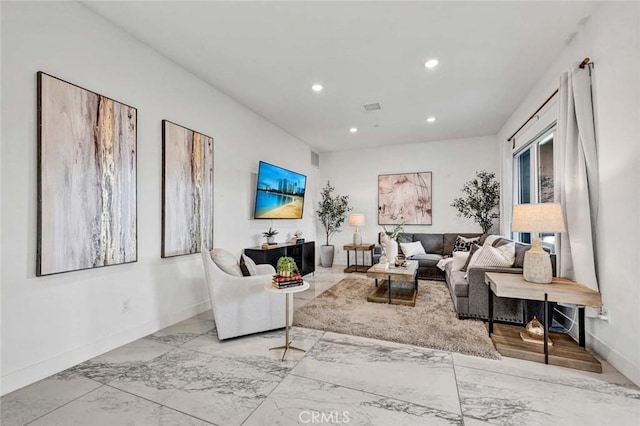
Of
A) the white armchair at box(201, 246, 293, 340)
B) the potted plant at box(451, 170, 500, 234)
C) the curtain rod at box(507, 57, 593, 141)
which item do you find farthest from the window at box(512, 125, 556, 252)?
the white armchair at box(201, 246, 293, 340)

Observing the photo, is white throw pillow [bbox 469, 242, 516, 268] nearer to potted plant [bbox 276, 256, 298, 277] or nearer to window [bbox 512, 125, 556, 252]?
window [bbox 512, 125, 556, 252]

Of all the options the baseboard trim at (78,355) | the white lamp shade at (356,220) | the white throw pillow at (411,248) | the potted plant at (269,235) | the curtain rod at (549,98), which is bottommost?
the baseboard trim at (78,355)

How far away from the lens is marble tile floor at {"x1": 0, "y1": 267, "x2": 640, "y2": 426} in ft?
5.42

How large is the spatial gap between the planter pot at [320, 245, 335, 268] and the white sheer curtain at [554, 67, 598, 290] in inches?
178

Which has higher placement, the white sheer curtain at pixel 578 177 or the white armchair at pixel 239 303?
the white sheer curtain at pixel 578 177

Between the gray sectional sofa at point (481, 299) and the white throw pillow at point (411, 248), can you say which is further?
the white throw pillow at point (411, 248)

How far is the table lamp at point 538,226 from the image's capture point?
2424 millimetres

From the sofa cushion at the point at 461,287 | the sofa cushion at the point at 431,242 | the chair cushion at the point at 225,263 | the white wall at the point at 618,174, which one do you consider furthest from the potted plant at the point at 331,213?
the white wall at the point at 618,174

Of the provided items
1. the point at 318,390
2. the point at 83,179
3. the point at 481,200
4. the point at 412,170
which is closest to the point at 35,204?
the point at 83,179

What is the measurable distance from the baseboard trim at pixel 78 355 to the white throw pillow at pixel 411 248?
12.9 ft

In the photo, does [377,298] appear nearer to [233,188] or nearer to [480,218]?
[233,188]

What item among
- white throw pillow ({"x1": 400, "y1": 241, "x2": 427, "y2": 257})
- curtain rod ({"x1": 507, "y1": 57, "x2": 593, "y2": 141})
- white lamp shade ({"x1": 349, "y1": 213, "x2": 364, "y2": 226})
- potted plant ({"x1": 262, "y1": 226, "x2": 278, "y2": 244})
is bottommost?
white throw pillow ({"x1": 400, "y1": 241, "x2": 427, "y2": 257})

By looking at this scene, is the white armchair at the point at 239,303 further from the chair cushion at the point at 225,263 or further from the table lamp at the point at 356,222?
the table lamp at the point at 356,222

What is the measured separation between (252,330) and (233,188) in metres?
2.12
